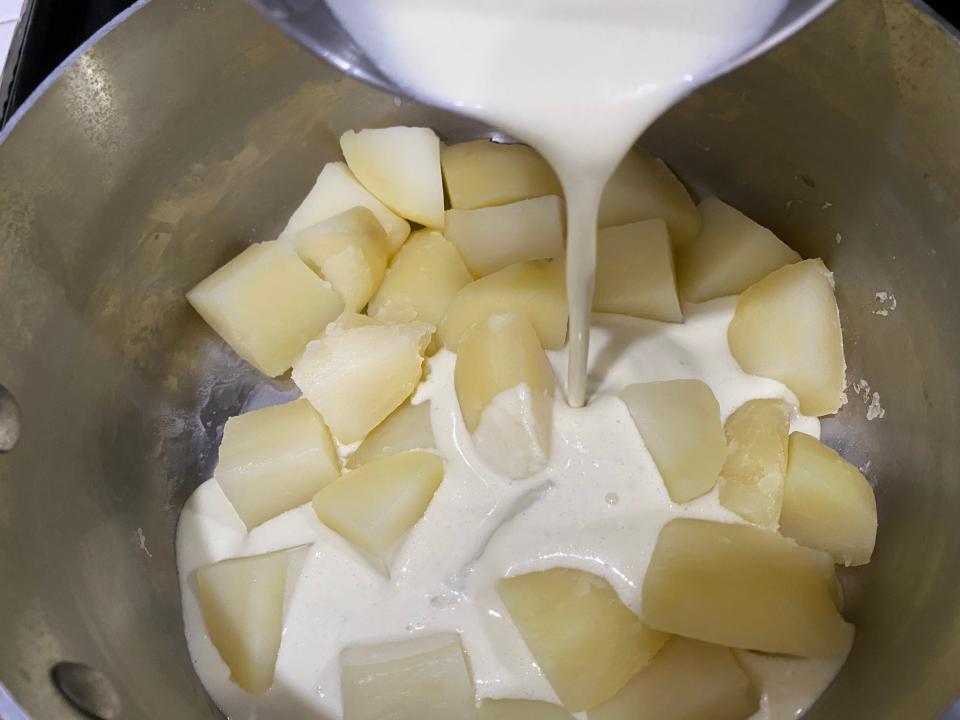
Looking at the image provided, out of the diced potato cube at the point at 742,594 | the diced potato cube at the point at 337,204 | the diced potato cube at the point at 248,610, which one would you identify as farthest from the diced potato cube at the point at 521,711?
the diced potato cube at the point at 337,204

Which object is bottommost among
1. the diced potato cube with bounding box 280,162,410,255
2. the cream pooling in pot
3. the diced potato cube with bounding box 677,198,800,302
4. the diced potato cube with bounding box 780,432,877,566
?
the diced potato cube with bounding box 780,432,877,566

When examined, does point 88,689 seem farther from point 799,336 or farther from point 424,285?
point 799,336

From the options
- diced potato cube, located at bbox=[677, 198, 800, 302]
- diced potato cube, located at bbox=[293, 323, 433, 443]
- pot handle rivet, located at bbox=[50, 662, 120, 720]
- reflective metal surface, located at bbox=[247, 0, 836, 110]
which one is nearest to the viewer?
reflective metal surface, located at bbox=[247, 0, 836, 110]

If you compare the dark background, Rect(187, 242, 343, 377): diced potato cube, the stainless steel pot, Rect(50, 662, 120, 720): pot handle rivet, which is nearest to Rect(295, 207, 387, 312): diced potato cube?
Rect(187, 242, 343, 377): diced potato cube

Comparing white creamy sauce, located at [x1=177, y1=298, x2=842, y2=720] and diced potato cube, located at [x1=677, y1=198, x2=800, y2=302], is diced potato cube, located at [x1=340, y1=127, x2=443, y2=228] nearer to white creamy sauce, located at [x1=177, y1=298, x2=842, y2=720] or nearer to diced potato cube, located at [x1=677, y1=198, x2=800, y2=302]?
white creamy sauce, located at [x1=177, y1=298, x2=842, y2=720]

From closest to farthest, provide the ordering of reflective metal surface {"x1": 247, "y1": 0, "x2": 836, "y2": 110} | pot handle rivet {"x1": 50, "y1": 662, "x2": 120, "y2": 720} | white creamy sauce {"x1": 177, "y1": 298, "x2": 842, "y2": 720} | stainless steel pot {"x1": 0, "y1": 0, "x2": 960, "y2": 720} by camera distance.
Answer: reflective metal surface {"x1": 247, "y1": 0, "x2": 836, "y2": 110} < pot handle rivet {"x1": 50, "y1": 662, "x2": 120, "y2": 720} < stainless steel pot {"x1": 0, "y1": 0, "x2": 960, "y2": 720} < white creamy sauce {"x1": 177, "y1": 298, "x2": 842, "y2": 720}

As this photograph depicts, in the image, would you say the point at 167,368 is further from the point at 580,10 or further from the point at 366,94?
the point at 580,10
